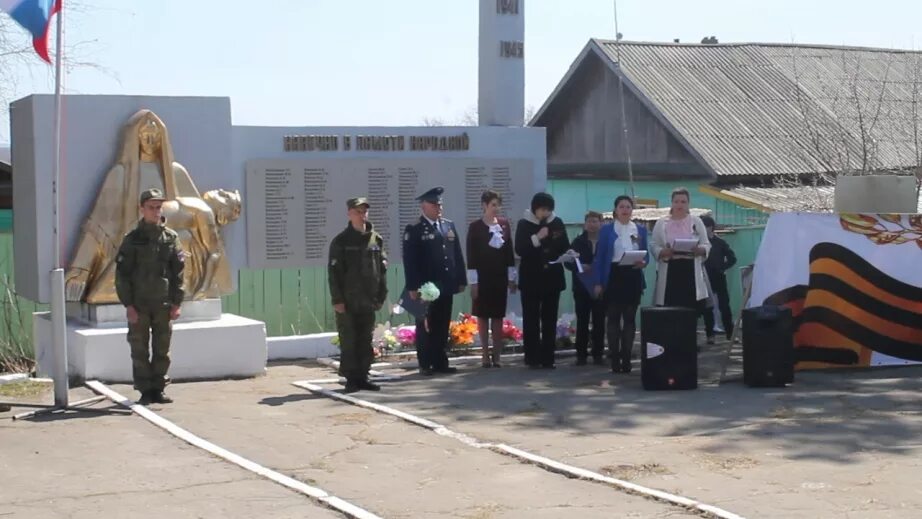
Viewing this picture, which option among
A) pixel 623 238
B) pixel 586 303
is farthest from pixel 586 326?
pixel 623 238

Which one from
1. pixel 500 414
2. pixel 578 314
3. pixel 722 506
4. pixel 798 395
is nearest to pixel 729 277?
pixel 578 314

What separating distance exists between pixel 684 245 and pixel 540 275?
1.49 m

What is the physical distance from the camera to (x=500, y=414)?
1124 centimetres

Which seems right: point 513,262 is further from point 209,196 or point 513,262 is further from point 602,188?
point 602,188

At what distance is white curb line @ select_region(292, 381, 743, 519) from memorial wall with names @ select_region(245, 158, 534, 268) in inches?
134

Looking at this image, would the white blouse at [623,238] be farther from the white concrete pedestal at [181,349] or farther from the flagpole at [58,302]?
the flagpole at [58,302]

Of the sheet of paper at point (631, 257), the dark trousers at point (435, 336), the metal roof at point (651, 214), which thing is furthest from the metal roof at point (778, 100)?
the dark trousers at point (435, 336)

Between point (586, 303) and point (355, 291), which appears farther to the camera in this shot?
point (586, 303)

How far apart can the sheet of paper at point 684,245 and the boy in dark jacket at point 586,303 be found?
36.9 inches

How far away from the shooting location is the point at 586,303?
14.6m

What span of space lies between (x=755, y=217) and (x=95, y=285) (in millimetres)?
15256

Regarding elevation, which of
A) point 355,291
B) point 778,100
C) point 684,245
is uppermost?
point 778,100

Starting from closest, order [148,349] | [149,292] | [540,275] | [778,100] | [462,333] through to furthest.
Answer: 1. [149,292]
2. [148,349]
3. [540,275]
4. [462,333]
5. [778,100]

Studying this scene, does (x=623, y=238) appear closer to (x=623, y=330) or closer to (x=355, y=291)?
(x=623, y=330)
